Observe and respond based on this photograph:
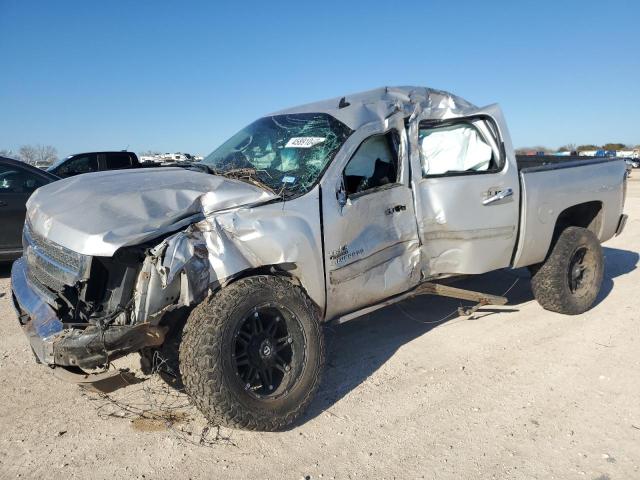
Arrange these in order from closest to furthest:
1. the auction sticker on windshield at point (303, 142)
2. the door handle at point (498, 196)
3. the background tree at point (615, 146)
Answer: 1. the auction sticker on windshield at point (303, 142)
2. the door handle at point (498, 196)
3. the background tree at point (615, 146)

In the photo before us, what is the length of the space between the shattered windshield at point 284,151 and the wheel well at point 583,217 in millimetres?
3057

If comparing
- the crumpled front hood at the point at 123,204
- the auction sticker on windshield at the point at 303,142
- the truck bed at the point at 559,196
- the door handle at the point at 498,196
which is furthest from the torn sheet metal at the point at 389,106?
the crumpled front hood at the point at 123,204

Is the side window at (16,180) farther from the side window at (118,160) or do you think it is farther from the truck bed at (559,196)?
the truck bed at (559,196)

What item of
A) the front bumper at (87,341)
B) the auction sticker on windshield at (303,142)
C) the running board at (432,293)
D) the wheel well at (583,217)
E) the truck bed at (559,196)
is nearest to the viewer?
the front bumper at (87,341)

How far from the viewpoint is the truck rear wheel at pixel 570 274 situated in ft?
17.9

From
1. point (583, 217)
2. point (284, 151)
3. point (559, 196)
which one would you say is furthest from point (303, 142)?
point (583, 217)

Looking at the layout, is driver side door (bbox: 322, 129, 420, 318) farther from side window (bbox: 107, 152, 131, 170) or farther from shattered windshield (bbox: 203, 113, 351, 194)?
side window (bbox: 107, 152, 131, 170)

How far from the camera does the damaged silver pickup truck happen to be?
309 centimetres

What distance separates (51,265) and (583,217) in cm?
545

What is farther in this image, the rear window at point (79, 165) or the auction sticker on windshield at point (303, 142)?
the rear window at point (79, 165)

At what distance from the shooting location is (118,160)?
12086 millimetres

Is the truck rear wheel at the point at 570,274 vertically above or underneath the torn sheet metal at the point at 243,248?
underneath

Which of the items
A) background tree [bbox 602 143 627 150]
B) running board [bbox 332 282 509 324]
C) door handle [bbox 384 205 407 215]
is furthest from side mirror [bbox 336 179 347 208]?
background tree [bbox 602 143 627 150]

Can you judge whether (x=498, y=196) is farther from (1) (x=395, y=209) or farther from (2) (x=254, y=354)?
(2) (x=254, y=354)
